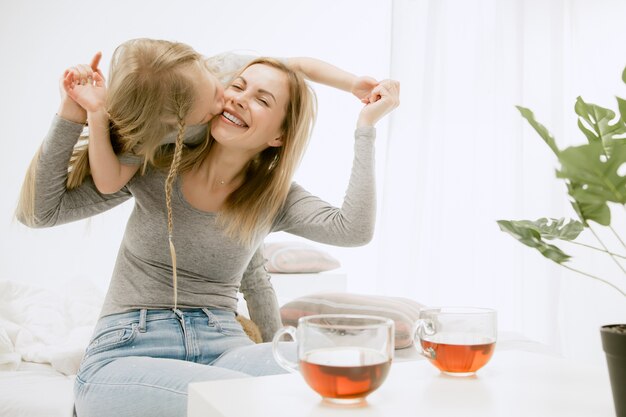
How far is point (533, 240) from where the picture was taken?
60 cm

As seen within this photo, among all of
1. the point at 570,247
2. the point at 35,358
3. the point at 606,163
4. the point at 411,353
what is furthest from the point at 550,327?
the point at 606,163

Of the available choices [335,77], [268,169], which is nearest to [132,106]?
[268,169]

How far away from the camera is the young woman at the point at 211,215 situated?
3.82 ft

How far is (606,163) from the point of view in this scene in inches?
18.1

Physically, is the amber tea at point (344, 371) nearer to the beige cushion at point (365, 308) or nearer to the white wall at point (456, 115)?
the beige cushion at point (365, 308)

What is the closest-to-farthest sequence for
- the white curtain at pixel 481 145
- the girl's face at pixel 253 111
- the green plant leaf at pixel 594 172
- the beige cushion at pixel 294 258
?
1. the green plant leaf at pixel 594 172
2. the girl's face at pixel 253 111
3. the beige cushion at pixel 294 258
4. the white curtain at pixel 481 145

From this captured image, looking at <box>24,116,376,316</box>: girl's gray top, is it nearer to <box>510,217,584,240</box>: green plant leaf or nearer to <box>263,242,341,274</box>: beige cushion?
<box>510,217,584,240</box>: green plant leaf

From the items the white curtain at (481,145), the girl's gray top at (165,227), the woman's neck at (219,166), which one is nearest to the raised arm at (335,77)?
the girl's gray top at (165,227)

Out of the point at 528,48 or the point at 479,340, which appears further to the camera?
the point at 528,48

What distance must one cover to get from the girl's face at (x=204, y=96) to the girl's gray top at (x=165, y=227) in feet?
0.54

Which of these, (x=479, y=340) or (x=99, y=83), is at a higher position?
(x=99, y=83)

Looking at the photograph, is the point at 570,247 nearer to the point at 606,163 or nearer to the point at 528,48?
the point at 528,48

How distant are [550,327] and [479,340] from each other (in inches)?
89.8

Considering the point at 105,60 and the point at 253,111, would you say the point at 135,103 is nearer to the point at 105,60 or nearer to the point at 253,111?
the point at 253,111
